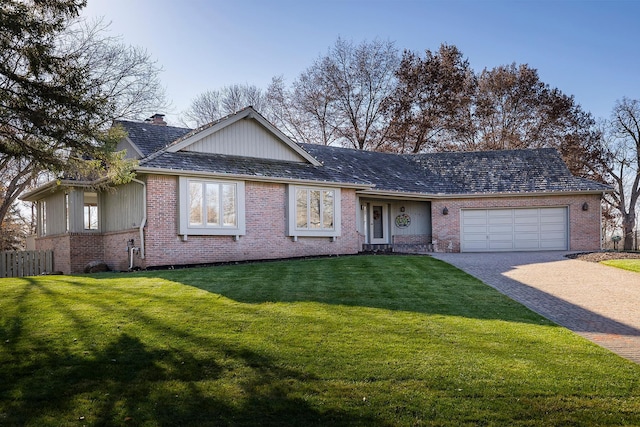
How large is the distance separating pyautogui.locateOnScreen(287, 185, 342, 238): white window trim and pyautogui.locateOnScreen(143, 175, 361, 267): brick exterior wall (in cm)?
18

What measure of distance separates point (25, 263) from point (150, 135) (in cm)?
615

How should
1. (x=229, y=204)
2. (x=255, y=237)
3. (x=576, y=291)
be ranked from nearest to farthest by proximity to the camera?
(x=576, y=291), (x=229, y=204), (x=255, y=237)

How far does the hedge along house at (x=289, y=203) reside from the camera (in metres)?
16.3

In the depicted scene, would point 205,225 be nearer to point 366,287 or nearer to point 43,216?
point 366,287

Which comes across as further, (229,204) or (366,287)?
Result: (229,204)

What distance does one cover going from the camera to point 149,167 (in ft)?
50.1

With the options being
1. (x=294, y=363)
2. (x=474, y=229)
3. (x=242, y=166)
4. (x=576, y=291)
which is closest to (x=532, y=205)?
(x=474, y=229)

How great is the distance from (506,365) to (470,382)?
0.83 m

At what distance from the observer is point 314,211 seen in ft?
63.0

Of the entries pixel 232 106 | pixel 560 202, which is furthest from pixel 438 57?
pixel 560 202

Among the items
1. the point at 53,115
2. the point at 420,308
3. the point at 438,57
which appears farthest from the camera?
the point at 438,57

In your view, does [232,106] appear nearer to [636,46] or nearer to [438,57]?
[438,57]

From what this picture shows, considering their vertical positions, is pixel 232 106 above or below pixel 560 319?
above

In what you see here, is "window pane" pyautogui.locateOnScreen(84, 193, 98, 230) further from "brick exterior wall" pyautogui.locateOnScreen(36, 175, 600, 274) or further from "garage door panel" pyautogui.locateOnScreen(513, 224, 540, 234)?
"garage door panel" pyautogui.locateOnScreen(513, 224, 540, 234)
